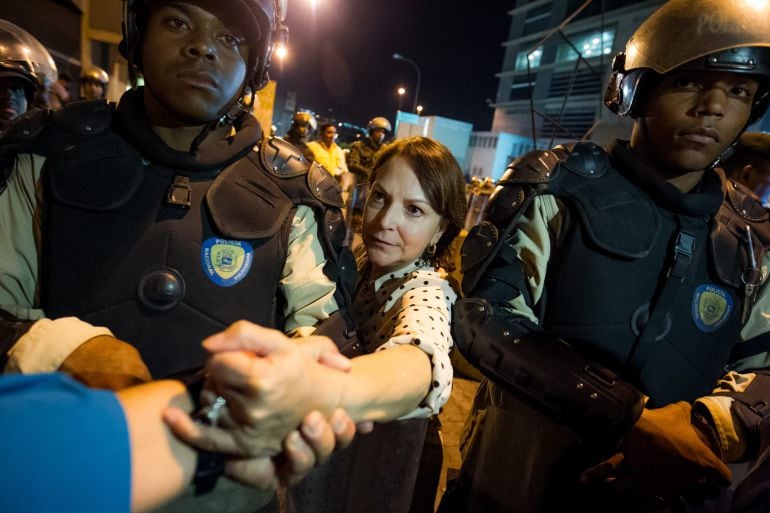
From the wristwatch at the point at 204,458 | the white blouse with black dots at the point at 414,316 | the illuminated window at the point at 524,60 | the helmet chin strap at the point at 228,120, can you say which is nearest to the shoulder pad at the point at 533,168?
the white blouse with black dots at the point at 414,316

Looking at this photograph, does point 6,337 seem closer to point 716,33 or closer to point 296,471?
point 296,471

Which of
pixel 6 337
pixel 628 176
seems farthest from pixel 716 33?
pixel 6 337

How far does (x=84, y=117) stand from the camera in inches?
56.0

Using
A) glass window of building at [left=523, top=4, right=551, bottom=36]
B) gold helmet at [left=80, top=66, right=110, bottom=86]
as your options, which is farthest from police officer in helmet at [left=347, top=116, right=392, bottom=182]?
glass window of building at [left=523, top=4, right=551, bottom=36]

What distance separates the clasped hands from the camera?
27.8 inches

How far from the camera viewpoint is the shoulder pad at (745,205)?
6.14ft

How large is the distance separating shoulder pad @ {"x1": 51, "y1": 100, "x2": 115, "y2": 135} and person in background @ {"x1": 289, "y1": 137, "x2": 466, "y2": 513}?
1.11 meters

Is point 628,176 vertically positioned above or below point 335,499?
above

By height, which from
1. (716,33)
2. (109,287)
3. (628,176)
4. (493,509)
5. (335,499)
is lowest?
(493,509)

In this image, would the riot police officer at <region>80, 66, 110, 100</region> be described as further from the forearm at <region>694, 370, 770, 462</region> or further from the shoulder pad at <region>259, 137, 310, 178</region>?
the forearm at <region>694, 370, 770, 462</region>

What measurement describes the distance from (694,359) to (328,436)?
1.72 metres

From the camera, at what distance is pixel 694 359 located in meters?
1.73

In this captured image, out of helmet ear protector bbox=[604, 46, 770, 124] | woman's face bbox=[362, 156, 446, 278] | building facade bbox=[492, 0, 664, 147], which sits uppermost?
building facade bbox=[492, 0, 664, 147]

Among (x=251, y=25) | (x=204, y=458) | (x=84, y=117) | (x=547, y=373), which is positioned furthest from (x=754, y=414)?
(x=84, y=117)
